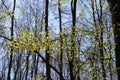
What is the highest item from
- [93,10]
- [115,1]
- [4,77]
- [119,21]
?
[93,10]

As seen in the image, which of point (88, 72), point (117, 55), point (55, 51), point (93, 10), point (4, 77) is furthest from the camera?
point (4, 77)

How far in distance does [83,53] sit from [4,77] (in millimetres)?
30809

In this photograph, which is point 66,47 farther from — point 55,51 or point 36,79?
point 36,79

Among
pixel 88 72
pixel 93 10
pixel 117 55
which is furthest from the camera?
pixel 93 10

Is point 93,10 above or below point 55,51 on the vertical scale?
above

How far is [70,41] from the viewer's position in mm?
9359

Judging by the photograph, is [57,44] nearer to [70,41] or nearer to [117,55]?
[70,41]

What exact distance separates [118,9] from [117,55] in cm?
114

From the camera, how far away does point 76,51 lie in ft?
29.9

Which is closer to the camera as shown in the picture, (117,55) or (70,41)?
(117,55)

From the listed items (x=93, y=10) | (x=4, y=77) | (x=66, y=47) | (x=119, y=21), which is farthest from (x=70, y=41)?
(x=4, y=77)

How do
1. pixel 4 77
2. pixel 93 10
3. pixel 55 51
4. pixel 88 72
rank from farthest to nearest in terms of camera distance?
pixel 4 77
pixel 93 10
pixel 55 51
pixel 88 72

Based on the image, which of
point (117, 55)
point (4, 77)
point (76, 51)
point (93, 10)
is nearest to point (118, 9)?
point (117, 55)

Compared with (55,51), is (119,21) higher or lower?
higher
